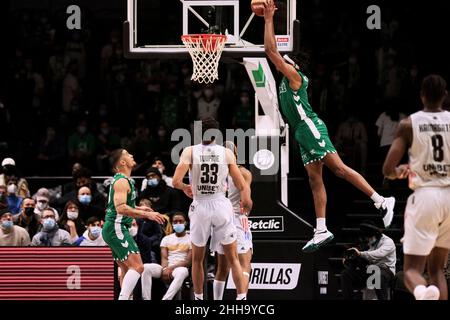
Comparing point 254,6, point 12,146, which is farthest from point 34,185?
point 254,6

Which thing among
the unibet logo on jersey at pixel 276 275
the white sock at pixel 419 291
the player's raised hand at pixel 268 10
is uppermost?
the player's raised hand at pixel 268 10

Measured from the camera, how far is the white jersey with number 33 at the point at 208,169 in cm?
1359

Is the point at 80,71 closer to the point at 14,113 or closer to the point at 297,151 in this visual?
the point at 14,113

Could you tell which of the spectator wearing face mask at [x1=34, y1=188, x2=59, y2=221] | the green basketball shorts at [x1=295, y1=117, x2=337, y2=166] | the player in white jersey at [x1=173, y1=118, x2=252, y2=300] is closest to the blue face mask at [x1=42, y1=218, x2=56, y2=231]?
the spectator wearing face mask at [x1=34, y1=188, x2=59, y2=221]

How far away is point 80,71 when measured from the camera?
76.1ft

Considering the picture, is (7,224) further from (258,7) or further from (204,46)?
(258,7)

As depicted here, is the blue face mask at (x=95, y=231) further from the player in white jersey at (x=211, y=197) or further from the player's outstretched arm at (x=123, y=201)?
the player in white jersey at (x=211, y=197)

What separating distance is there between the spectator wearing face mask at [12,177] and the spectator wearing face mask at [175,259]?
11.5ft

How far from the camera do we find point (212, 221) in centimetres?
1376

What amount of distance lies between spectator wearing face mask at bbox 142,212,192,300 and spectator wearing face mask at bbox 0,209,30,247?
2.04 meters

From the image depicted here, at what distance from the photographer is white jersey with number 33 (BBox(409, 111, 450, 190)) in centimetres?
1059

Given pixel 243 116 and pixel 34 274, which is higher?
pixel 243 116

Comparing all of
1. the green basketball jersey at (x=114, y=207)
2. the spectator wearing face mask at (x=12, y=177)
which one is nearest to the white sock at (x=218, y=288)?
the green basketball jersey at (x=114, y=207)

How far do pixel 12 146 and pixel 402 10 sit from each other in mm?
8063
